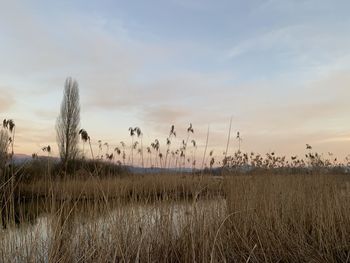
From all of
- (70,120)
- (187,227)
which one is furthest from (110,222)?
(70,120)

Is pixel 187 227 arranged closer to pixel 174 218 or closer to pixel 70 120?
pixel 174 218

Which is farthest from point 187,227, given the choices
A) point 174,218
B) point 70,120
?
point 70,120

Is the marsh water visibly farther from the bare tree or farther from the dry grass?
the bare tree

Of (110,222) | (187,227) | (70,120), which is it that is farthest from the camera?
(70,120)

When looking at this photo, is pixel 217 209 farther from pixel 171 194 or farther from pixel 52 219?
pixel 52 219

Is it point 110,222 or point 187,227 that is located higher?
point 110,222

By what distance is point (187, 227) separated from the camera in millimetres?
4145

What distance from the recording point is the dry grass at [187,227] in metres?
3.62

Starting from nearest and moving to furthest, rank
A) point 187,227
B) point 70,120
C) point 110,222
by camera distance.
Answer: point 110,222 → point 187,227 → point 70,120

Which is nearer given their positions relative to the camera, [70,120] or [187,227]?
[187,227]

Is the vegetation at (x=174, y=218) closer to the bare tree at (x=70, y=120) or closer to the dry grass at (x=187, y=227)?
the dry grass at (x=187, y=227)

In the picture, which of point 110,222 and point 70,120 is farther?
point 70,120

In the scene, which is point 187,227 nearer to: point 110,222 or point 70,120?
point 110,222

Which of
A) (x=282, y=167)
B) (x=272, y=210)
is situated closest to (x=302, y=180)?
(x=282, y=167)
